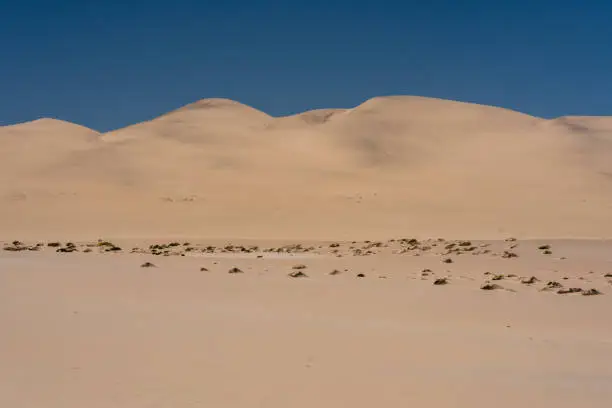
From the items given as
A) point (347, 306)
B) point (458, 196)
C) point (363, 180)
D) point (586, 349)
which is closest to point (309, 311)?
point (347, 306)

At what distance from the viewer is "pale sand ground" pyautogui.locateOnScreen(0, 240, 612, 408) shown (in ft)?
14.8

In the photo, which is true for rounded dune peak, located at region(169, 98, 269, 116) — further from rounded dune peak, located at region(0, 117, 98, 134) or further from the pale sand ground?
the pale sand ground

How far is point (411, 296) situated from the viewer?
30.0 feet

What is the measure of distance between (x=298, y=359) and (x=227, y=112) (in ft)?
213

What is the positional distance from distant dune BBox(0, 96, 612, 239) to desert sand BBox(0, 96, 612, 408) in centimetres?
28

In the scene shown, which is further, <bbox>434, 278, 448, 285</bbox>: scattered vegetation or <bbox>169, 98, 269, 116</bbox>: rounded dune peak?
<bbox>169, 98, 269, 116</bbox>: rounded dune peak

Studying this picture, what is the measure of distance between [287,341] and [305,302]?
8.08 ft

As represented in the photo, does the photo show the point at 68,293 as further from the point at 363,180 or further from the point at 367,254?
the point at 363,180

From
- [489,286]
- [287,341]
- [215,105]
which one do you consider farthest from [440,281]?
[215,105]

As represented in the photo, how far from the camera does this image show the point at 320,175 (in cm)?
4375

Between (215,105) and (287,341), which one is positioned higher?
(215,105)

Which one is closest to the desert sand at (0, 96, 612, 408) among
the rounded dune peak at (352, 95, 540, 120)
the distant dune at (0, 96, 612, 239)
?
the distant dune at (0, 96, 612, 239)

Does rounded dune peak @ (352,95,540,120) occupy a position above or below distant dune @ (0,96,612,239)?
above

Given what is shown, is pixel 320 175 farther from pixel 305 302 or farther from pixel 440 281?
pixel 305 302
